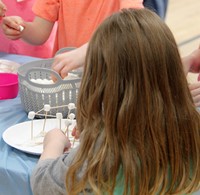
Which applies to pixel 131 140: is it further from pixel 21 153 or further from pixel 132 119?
pixel 21 153

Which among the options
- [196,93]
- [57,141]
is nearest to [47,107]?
[57,141]

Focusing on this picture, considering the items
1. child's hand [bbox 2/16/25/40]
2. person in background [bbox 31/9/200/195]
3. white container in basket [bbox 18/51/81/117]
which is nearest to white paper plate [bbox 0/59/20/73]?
child's hand [bbox 2/16/25/40]

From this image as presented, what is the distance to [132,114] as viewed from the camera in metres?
0.82

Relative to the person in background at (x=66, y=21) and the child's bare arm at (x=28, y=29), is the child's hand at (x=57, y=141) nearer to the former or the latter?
the person in background at (x=66, y=21)

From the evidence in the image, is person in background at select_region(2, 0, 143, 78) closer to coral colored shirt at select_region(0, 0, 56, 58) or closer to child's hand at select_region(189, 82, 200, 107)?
coral colored shirt at select_region(0, 0, 56, 58)

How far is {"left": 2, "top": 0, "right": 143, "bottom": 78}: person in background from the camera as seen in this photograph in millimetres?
1604

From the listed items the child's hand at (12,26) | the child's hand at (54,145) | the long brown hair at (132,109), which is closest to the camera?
the long brown hair at (132,109)

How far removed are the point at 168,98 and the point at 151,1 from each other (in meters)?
0.79

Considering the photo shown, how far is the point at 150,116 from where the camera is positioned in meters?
0.82

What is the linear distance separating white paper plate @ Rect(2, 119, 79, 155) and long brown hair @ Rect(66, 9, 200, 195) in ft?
0.83

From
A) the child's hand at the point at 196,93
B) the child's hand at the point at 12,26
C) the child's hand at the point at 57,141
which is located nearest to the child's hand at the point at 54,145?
the child's hand at the point at 57,141

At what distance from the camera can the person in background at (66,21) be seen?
160 centimetres

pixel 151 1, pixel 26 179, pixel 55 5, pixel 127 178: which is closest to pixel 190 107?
pixel 127 178

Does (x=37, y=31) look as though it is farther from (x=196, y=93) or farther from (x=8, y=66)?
(x=196, y=93)
